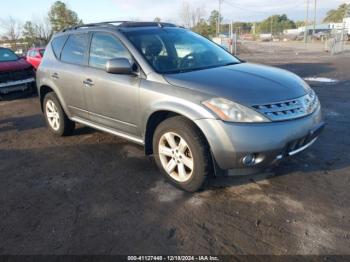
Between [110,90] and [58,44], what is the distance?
1.93 metres

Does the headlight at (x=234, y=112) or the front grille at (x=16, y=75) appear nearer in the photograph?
the headlight at (x=234, y=112)

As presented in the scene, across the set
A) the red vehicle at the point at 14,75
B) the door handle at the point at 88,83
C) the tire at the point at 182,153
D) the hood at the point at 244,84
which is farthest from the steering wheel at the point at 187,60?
the red vehicle at the point at 14,75

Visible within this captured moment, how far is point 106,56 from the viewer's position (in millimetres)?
4605

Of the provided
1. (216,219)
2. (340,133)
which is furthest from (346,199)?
(340,133)

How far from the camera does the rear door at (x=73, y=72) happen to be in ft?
16.5

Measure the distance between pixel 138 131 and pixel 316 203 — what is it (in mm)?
2160

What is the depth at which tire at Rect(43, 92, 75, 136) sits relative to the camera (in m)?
5.78

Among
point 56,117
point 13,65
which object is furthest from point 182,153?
point 13,65

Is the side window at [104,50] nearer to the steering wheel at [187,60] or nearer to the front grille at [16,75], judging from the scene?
the steering wheel at [187,60]

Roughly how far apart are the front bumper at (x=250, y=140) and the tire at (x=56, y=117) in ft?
10.3

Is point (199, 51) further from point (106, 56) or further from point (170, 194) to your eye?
point (170, 194)

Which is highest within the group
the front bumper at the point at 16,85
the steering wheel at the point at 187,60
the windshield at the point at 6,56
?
the steering wheel at the point at 187,60

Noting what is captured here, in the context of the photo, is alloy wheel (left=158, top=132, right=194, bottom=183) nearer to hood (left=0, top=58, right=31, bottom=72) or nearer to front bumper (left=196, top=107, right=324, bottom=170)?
front bumper (left=196, top=107, right=324, bottom=170)

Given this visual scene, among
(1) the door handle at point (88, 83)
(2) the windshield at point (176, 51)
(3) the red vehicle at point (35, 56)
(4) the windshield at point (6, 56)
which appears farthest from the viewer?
(3) the red vehicle at point (35, 56)
